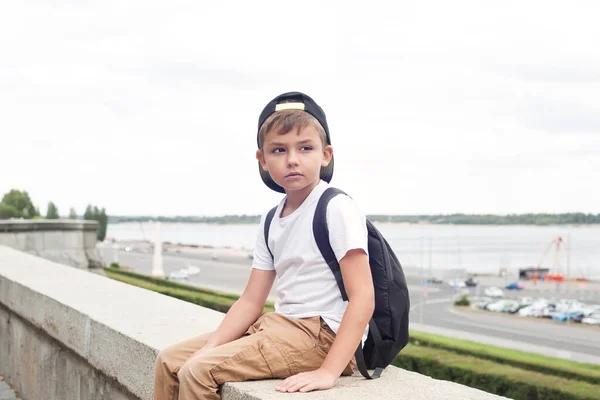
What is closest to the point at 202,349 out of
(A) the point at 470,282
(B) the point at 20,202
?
(B) the point at 20,202

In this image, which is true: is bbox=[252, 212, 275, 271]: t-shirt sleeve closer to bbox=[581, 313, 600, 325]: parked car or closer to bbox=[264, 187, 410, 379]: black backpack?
bbox=[264, 187, 410, 379]: black backpack

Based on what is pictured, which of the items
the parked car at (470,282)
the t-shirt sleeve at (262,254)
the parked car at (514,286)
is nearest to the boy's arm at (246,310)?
the t-shirt sleeve at (262,254)

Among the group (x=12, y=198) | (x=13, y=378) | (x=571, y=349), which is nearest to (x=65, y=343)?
(x=13, y=378)

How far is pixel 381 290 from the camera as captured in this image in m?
2.33

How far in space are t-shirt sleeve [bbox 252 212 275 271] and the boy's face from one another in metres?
0.29

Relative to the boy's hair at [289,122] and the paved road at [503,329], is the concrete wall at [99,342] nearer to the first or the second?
the boy's hair at [289,122]

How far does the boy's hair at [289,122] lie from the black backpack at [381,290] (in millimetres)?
246

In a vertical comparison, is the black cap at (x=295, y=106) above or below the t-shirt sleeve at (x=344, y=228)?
above

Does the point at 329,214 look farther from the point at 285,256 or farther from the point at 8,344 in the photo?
the point at 8,344

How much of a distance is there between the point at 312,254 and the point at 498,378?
10761 mm

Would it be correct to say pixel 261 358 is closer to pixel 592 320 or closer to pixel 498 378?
pixel 498 378

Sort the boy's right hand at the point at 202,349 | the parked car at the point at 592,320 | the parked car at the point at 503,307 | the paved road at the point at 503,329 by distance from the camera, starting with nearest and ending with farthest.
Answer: the boy's right hand at the point at 202,349, the paved road at the point at 503,329, the parked car at the point at 592,320, the parked car at the point at 503,307

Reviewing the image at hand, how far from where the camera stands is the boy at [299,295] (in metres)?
2.23

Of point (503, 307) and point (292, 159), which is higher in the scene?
point (292, 159)
